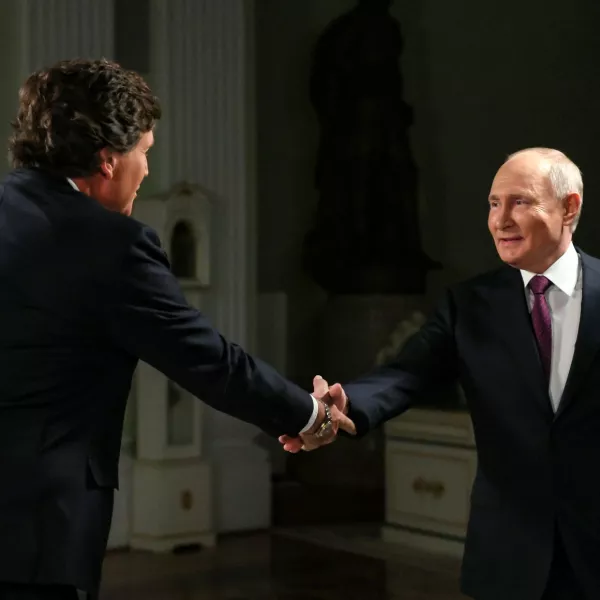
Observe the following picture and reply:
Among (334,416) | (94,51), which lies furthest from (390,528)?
(334,416)

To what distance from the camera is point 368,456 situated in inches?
283

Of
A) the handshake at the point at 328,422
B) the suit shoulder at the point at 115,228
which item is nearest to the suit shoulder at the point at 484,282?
the handshake at the point at 328,422

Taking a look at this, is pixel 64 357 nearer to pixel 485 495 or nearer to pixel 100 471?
pixel 100 471

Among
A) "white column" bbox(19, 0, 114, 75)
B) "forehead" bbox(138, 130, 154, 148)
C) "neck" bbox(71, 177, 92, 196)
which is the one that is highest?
"white column" bbox(19, 0, 114, 75)

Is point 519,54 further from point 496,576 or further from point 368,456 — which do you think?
point 496,576

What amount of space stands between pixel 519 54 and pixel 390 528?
3984 mm

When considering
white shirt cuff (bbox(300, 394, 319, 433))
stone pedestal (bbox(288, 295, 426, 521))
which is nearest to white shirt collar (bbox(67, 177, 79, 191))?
white shirt cuff (bbox(300, 394, 319, 433))

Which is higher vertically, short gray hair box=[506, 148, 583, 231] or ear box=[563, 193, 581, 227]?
short gray hair box=[506, 148, 583, 231]

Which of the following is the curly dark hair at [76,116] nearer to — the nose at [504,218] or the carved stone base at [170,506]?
the nose at [504,218]

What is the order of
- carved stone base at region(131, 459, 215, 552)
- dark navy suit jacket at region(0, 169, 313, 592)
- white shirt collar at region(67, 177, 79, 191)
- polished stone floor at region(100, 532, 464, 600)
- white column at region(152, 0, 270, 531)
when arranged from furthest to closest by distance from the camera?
white column at region(152, 0, 270, 531) → carved stone base at region(131, 459, 215, 552) → polished stone floor at region(100, 532, 464, 600) → white shirt collar at region(67, 177, 79, 191) → dark navy suit jacket at region(0, 169, 313, 592)

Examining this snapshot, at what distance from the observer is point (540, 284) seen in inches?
102

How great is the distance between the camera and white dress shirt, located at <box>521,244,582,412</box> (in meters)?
2.51

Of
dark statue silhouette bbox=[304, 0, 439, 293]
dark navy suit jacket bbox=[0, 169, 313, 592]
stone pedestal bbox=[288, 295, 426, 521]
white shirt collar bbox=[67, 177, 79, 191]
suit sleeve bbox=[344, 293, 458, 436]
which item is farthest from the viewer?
dark statue silhouette bbox=[304, 0, 439, 293]

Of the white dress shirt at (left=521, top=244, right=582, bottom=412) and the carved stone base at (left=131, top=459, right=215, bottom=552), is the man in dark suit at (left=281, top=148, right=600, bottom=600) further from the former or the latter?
the carved stone base at (left=131, top=459, right=215, bottom=552)
